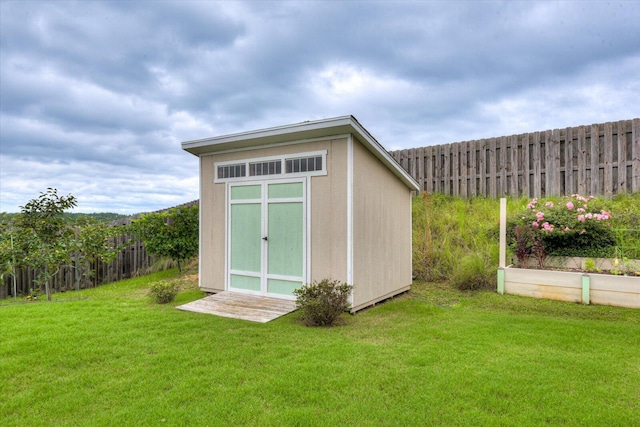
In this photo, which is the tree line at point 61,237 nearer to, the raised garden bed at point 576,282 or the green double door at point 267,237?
the green double door at point 267,237

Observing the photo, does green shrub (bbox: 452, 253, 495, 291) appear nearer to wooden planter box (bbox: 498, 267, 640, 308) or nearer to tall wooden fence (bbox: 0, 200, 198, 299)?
wooden planter box (bbox: 498, 267, 640, 308)

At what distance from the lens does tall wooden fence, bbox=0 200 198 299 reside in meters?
8.53

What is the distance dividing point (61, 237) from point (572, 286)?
951cm

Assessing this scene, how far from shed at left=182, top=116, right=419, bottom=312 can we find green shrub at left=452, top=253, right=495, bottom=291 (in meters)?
0.98

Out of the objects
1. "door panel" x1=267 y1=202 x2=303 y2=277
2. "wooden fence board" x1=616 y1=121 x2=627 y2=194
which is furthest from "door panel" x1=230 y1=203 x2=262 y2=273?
"wooden fence board" x1=616 y1=121 x2=627 y2=194

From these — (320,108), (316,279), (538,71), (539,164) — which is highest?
(538,71)

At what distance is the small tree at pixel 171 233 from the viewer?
8617 millimetres

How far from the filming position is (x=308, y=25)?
593cm

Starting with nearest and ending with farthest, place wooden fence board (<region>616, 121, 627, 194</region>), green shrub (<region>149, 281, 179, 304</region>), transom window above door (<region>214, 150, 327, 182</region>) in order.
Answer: transom window above door (<region>214, 150, 327, 182</region>)
green shrub (<region>149, 281, 179, 304</region>)
wooden fence board (<region>616, 121, 627, 194</region>)

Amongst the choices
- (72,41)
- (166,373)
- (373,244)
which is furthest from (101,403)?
(72,41)

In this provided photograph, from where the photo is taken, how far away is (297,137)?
5.50 m

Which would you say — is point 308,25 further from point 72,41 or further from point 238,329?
point 238,329

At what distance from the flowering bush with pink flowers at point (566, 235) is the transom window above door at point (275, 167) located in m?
4.25

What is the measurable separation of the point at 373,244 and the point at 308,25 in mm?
3862
